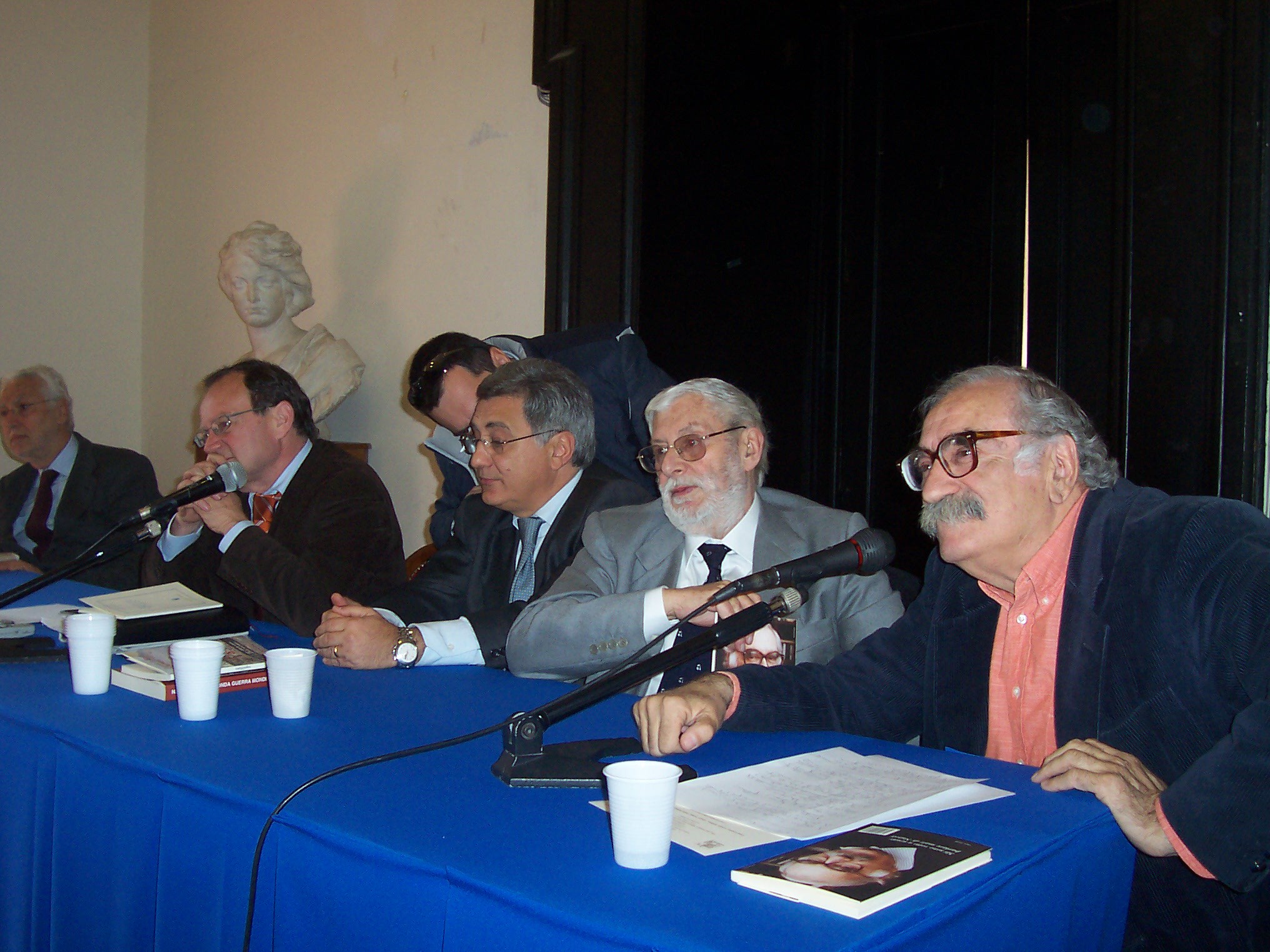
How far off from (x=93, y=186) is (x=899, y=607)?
5.75 meters

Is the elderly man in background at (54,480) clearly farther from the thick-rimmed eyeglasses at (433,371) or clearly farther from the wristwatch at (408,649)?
the wristwatch at (408,649)

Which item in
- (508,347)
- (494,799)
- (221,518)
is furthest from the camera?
(508,347)

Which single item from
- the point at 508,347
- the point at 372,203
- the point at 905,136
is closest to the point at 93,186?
the point at 372,203

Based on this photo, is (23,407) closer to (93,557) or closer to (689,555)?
(93,557)

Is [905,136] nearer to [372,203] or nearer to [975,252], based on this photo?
[975,252]

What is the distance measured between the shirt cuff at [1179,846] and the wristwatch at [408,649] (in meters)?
1.43

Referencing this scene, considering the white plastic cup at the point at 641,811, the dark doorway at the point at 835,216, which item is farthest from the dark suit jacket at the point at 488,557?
the white plastic cup at the point at 641,811

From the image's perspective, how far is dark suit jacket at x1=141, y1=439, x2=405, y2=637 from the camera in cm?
270

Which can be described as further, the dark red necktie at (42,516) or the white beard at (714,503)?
the dark red necktie at (42,516)

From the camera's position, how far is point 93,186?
6.17 meters

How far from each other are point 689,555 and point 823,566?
850mm

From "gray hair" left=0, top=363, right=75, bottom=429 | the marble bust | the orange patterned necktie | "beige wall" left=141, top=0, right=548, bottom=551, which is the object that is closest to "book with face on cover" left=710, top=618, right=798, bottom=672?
the orange patterned necktie

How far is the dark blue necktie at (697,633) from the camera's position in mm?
2029

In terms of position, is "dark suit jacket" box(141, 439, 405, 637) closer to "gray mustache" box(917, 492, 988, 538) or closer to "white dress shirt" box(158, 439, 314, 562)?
"white dress shirt" box(158, 439, 314, 562)
